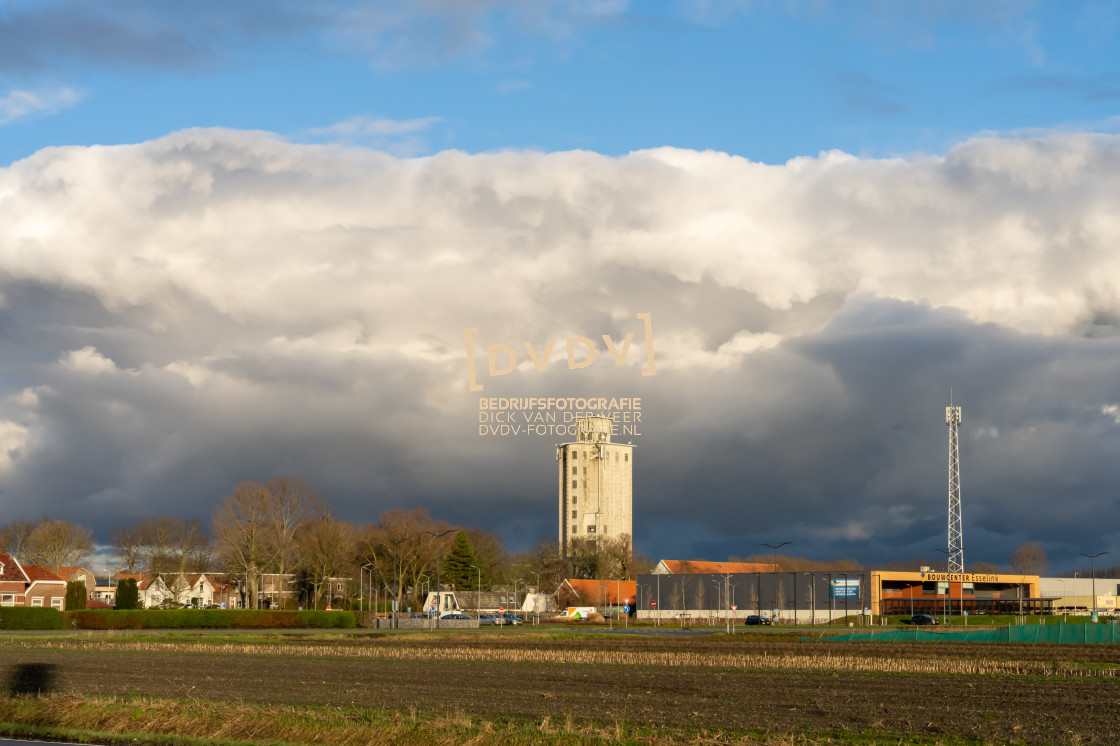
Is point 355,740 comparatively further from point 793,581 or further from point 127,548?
point 127,548

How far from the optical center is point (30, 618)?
9975cm

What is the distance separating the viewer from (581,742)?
22734 mm

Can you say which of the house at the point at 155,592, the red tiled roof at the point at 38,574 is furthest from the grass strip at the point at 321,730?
the house at the point at 155,592

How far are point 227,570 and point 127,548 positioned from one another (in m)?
39.4

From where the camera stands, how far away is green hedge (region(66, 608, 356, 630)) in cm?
10169

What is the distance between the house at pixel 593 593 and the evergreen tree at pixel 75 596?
8266 centimetres

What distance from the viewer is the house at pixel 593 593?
173625 millimetres

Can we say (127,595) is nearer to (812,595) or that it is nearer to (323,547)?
(323,547)

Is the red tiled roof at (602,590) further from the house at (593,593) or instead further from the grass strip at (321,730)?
the grass strip at (321,730)

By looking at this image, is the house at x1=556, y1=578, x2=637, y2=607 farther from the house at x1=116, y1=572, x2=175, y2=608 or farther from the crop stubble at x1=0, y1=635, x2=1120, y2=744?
the crop stubble at x1=0, y1=635, x2=1120, y2=744

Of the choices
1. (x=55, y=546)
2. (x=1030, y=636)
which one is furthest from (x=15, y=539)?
(x=1030, y=636)

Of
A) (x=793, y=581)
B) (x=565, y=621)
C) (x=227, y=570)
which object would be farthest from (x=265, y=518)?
(x=793, y=581)

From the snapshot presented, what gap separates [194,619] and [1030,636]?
72924mm

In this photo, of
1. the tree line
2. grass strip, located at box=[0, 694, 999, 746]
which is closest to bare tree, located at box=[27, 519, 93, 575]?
the tree line
